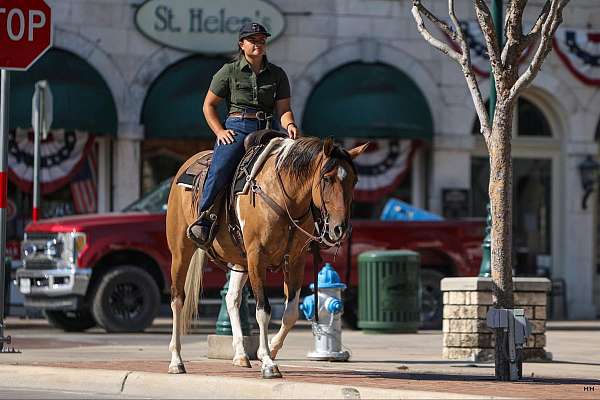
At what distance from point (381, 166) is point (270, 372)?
1580cm

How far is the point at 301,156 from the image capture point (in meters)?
10.8

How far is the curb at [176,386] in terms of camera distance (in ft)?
32.1

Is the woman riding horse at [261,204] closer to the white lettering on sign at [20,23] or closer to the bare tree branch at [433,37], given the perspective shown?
the bare tree branch at [433,37]

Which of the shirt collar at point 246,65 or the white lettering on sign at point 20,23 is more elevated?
the white lettering on sign at point 20,23

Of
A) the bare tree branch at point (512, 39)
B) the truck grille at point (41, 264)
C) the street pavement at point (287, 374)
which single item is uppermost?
the bare tree branch at point (512, 39)

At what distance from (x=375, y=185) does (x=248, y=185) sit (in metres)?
15.2

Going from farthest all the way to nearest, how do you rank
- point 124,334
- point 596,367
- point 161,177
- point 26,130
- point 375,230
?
1. point 161,177
2. point 26,130
3. point 375,230
4. point 124,334
5. point 596,367

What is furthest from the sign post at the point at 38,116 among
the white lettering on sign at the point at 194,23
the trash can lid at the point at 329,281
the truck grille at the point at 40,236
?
the trash can lid at the point at 329,281

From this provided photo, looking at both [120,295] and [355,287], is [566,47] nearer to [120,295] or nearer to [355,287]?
[355,287]

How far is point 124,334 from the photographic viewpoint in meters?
19.0

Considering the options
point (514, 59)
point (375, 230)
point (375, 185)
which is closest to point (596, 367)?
point (514, 59)

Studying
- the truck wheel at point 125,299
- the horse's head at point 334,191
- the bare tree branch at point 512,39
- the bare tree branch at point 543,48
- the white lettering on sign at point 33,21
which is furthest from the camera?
the truck wheel at point 125,299

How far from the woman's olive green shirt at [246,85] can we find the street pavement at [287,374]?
227 centimetres

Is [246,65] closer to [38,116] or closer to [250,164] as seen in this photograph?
[250,164]
